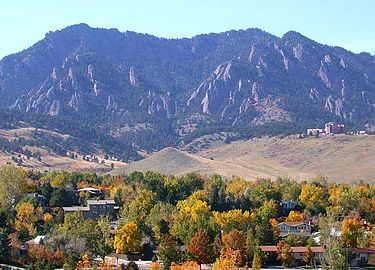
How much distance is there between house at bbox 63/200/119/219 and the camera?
91.2 m

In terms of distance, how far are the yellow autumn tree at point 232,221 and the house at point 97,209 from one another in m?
17.9

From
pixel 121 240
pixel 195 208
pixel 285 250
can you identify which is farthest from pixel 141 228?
pixel 285 250

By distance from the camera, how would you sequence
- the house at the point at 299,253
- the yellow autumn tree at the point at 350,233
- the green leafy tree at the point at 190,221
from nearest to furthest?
the house at the point at 299,253, the green leafy tree at the point at 190,221, the yellow autumn tree at the point at 350,233

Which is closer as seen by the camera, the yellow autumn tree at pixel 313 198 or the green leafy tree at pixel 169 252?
the green leafy tree at pixel 169 252

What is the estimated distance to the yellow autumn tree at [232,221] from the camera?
77506 mm

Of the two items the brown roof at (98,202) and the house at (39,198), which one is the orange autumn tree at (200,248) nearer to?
the brown roof at (98,202)

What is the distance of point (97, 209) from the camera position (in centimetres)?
9312

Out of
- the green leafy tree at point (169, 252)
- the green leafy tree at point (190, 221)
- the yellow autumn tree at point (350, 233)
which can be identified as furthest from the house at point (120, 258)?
the yellow autumn tree at point (350, 233)

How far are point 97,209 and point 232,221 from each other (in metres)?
22.3

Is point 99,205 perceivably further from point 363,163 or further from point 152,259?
point 363,163

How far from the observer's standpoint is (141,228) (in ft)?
246

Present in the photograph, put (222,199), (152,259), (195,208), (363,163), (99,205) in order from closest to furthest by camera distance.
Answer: (152,259) → (195,208) → (99,205) → (222,199) → (363,163)

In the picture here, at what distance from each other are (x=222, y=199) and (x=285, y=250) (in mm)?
32143

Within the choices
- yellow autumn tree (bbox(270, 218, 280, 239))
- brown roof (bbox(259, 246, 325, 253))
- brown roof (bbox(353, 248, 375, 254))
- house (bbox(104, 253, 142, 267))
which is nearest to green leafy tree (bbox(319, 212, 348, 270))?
brown roof (bbox(259, 246, 325, 253))
